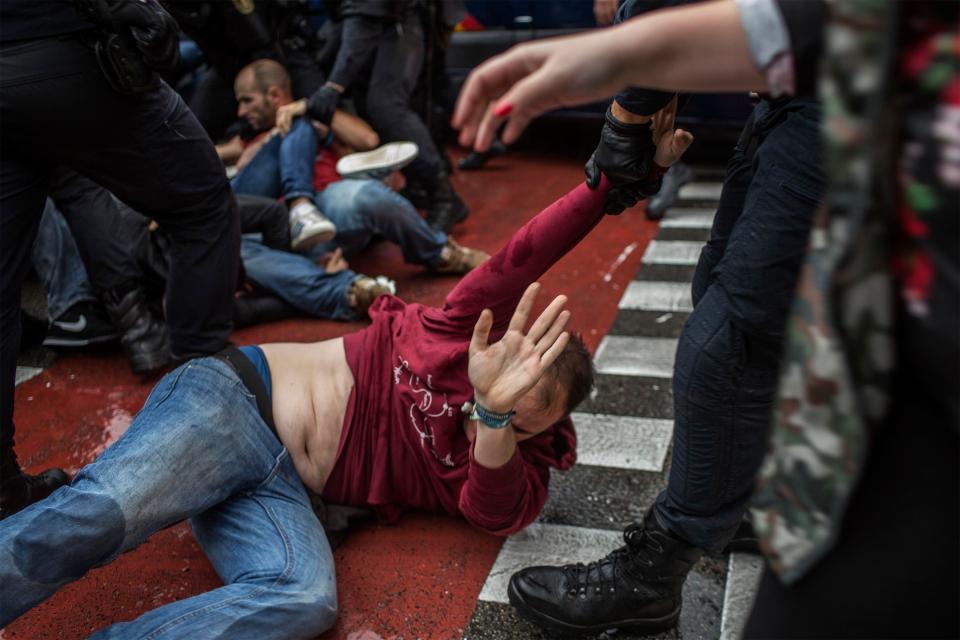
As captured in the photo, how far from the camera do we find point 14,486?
225cm

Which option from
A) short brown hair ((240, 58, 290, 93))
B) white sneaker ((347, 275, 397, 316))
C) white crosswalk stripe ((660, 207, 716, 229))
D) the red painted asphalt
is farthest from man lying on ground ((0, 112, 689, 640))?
white crosswalk stripe ((660, 207, 716, 229))

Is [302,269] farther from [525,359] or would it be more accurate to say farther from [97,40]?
[525,359]

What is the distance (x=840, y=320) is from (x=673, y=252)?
3227mm

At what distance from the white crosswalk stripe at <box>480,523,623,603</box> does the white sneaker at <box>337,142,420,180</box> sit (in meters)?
2.24

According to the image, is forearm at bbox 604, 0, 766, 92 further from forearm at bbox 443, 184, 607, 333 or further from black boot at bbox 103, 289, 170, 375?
black boot at bbox 103, 289, 170, 375

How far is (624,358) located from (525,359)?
1.46 metres

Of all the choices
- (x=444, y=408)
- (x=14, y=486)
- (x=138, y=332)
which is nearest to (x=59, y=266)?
(x=138, y=332)

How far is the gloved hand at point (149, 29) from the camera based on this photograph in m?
2.19

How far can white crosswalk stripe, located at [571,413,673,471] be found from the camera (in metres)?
2.41

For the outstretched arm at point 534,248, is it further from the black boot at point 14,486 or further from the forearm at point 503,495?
the black boot at point 14,486

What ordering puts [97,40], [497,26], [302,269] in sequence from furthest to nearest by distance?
[497,26]
[302,269]
[97,40]

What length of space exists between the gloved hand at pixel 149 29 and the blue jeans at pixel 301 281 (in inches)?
53.6

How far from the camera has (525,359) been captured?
1.61 metres

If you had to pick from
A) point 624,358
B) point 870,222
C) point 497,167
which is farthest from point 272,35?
point 870,222
